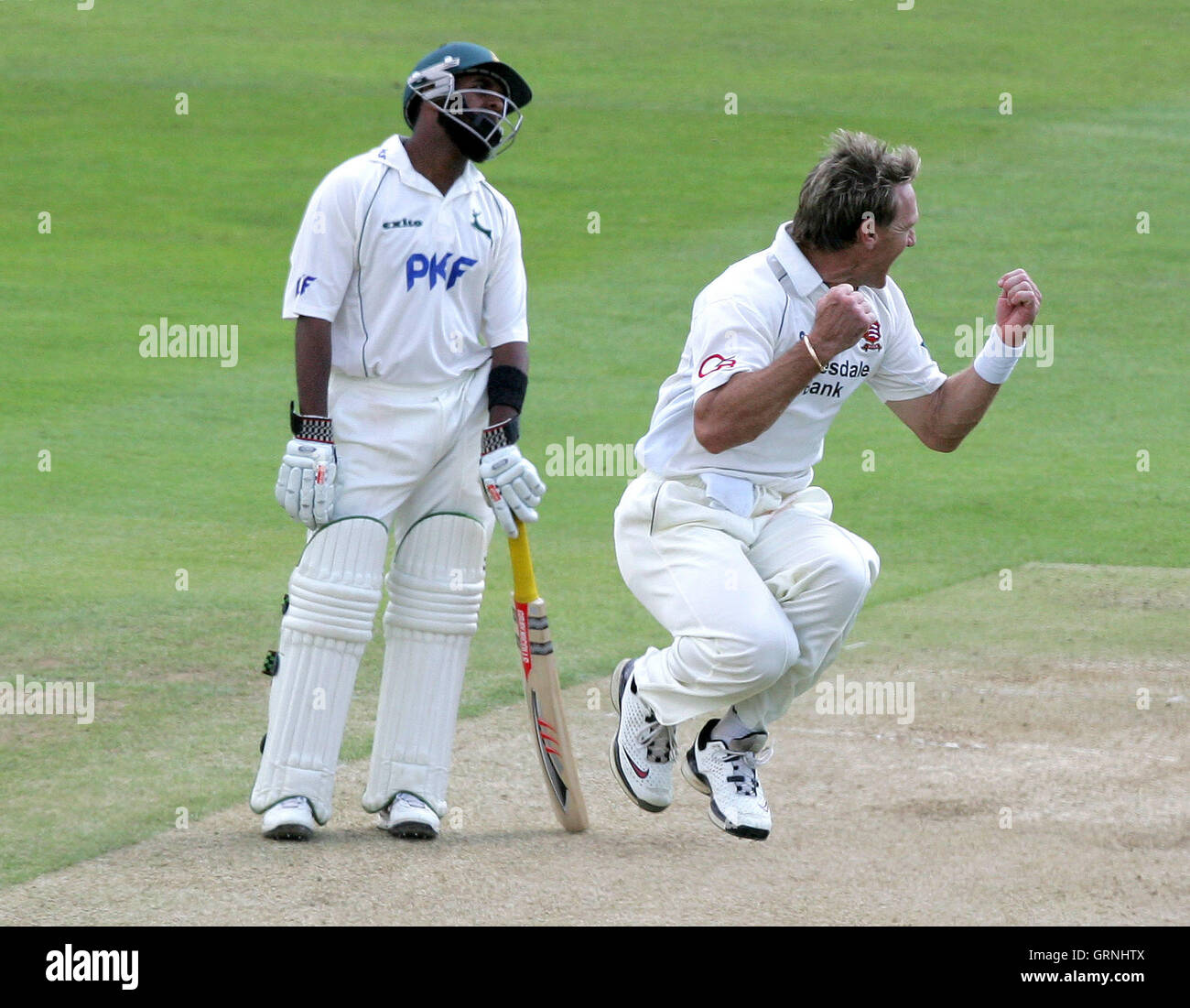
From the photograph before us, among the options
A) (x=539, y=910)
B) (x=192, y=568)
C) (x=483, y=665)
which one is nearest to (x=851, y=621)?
(x=539, y=910)

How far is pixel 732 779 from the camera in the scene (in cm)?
494

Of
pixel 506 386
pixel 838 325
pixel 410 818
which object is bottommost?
pixel 410 818

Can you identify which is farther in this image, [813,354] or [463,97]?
[463,97]

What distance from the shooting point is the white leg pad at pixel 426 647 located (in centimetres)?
512

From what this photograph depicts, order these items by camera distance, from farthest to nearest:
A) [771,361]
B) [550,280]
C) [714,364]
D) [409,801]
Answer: [550,280] → [409,801] → [771,361] → [714,364]

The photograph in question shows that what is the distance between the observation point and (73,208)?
1642 centimetres

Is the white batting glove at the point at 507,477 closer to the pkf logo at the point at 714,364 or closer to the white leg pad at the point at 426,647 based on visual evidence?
the white leg pad at the point at 426,647

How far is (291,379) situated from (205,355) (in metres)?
0.90

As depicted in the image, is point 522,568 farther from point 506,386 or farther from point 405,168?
point 405,168

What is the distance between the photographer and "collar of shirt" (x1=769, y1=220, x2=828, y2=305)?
487cm

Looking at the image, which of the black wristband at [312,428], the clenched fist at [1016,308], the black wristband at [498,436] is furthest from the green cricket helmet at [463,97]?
the clenched fist at [1016,308]

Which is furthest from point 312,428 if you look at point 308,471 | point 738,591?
point 738,591

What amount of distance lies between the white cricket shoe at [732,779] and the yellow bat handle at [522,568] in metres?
0.62

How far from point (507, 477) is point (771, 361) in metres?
0.79
